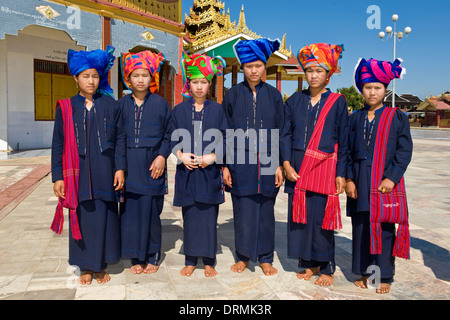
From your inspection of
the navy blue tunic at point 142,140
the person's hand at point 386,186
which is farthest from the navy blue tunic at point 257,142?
the person's hand at point 386,186

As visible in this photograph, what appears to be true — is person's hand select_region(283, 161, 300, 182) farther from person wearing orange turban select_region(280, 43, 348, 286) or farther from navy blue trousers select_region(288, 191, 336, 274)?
navy blue trousers select_region(288, 191, 336, 274)

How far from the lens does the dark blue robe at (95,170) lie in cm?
281

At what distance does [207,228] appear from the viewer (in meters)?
3.13

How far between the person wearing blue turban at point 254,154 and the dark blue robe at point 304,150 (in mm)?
116

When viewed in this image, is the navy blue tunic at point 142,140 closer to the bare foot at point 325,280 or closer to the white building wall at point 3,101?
the bare foot at point 325,280

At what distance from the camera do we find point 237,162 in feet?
10.2

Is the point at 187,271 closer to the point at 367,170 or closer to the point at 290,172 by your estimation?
the point at 290,172

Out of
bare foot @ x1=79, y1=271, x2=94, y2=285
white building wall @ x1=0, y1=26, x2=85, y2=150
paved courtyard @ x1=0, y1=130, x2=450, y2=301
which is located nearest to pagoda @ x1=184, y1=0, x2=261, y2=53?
white building wall @ x1=0, y1=26, x2=85, y2=150

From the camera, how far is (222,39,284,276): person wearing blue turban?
3.08m

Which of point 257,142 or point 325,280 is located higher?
point 257,142

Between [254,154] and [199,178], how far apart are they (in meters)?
0.50

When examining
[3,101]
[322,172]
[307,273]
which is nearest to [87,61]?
[322,172]
